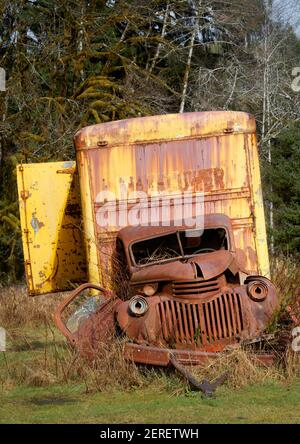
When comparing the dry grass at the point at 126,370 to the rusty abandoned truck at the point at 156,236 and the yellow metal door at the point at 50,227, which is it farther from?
the yellow metal door at the point at 50,227

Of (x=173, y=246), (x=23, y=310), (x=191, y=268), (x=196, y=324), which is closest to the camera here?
(x=196, y=324)

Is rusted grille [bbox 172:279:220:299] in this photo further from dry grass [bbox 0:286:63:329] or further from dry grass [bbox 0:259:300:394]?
dry grass [bbox 0:286:63:329]

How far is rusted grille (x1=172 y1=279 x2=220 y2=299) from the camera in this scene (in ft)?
30.7

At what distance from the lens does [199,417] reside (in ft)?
25.3

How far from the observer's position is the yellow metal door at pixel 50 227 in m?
12.4

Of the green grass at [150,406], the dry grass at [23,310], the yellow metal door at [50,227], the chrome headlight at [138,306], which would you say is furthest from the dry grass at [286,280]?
the dry grass at [23,310]

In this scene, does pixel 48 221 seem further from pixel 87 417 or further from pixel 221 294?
pixel 87 417

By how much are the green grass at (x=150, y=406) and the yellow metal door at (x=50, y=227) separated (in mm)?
3149

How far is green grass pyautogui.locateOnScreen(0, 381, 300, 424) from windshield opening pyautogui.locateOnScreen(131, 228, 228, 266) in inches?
69.5

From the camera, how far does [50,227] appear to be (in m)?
12.5

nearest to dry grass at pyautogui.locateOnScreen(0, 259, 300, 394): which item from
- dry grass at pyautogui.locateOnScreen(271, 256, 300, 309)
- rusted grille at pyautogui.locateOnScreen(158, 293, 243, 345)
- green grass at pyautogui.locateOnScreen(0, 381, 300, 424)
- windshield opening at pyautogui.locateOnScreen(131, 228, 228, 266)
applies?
dry grass at pyautogui.locateOnScreen(271, 256, 300, 309)

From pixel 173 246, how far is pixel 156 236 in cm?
29

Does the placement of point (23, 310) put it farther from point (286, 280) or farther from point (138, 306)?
point (138, 306)

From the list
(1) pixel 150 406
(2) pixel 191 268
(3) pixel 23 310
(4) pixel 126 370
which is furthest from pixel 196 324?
(3) pixel 23 310
